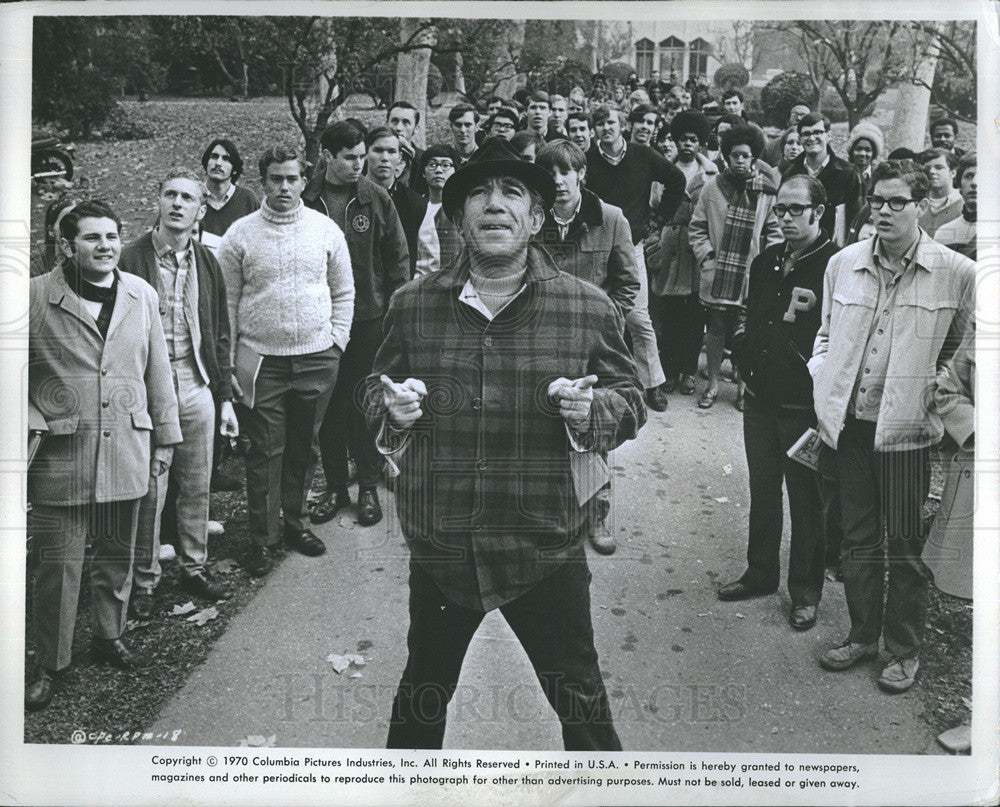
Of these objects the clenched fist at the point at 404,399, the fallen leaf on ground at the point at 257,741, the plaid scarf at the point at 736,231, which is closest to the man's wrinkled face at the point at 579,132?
the plaid scarf at the point at 736,231

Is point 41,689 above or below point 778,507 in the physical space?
below

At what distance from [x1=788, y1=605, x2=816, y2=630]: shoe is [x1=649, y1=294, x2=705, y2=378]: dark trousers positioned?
1.14 meters

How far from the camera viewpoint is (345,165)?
14.3 feet

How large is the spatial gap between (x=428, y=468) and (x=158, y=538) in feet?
4.31

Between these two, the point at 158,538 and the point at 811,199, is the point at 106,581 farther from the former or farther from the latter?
the point at 811,199

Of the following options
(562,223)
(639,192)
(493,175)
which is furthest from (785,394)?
(493,175)

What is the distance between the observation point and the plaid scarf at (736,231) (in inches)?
169

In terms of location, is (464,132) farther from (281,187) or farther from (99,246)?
(99,246)

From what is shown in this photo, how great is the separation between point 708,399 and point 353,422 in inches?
63.4

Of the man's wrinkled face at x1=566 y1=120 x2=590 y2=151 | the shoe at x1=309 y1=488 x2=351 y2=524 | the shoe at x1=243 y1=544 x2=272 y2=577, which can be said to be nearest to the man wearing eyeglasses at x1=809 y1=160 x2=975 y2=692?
the man's wrinkled face at x1=566 y1=120 x2=590 y2=151

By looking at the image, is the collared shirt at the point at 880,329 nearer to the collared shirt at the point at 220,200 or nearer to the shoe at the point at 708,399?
the shoe at the point at 708,399

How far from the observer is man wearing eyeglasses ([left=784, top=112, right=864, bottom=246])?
4.15 m

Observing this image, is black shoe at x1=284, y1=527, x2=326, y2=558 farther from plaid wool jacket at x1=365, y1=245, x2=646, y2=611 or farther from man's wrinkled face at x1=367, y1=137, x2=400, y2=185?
man's wrinkled face at x1=367, y1=137, x2=400, y2=185

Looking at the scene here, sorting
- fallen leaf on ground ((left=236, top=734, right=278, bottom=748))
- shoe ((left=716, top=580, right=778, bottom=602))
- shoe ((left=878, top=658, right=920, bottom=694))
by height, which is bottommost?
fallen leaf on ground ((left=236, top=734, right=278, bottom=748))
